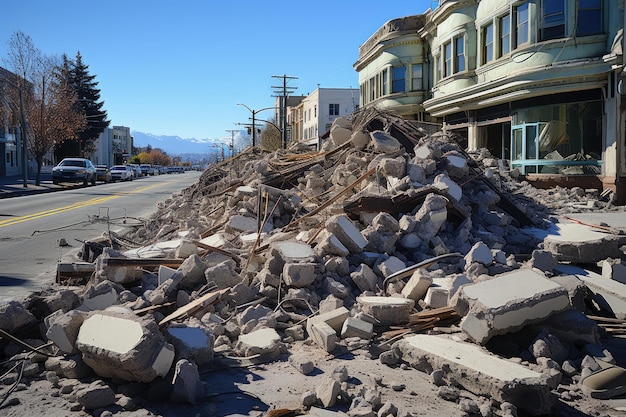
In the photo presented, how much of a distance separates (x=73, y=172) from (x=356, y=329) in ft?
120

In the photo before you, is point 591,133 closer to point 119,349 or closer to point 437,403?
point 437,403

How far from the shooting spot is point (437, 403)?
13.4ft

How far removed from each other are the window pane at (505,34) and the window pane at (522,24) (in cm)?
59

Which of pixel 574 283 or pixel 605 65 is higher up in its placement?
pixel 605 65

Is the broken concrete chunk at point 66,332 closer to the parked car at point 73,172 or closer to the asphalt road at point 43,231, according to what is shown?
the asphalt road at point 43,231

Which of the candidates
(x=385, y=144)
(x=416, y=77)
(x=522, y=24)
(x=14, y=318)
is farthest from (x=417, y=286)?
(x=416, y=77)

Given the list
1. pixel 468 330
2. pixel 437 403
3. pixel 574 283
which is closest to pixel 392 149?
pixel 574 283

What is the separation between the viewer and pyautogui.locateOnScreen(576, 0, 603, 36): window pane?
663 inches

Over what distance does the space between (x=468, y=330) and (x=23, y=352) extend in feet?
13.2

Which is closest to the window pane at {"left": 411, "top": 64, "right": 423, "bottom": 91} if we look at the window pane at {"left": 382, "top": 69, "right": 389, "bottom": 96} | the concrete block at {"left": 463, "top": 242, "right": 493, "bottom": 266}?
the window pane at {"left": 382, "top": 69, "right": 389, "bottom": 96}

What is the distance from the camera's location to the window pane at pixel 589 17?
1684 centimetres

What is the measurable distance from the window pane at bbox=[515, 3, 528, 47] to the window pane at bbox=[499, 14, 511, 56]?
1.94 feet

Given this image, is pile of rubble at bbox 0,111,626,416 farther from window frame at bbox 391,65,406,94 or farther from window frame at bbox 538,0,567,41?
window frame at bbox 391,65,406,94

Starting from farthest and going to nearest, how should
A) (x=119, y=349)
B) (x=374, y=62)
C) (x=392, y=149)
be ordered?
1. (x=374, y=62)
2. (x=392, y=149)
3. (x=119, y=349)
